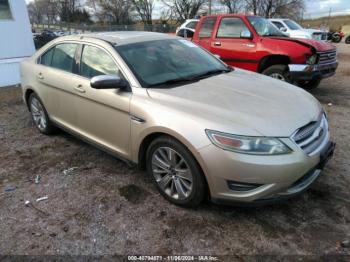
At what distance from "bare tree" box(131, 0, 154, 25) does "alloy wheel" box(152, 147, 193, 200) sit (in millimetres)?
58152

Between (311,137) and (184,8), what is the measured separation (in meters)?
51.4

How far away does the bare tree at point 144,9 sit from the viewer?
57.9 meters

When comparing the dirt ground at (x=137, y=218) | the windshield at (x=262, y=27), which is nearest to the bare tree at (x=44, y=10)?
the windshield at (x=262, y=27)

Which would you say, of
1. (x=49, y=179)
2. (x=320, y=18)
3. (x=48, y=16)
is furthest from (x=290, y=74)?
(x=320, y=18)

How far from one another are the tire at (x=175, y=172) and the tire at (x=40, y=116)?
7.73 feet

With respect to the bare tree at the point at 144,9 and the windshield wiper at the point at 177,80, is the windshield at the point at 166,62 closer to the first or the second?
the windshield wiper at the point at 177,80

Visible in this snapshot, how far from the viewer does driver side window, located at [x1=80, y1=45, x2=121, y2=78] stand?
3480 mm

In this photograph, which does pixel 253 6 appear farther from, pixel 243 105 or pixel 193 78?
pixel 243 105

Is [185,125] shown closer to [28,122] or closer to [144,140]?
[144,140]

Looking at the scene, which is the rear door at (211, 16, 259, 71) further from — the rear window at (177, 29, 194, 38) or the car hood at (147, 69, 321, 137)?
the car hood at (147, 69, 321, 137)

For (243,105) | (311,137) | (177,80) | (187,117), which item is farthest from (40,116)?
(311,137)

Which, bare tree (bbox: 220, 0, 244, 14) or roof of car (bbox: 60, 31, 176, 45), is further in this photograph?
bare tree (bbox: 220, 0, 244, 14)

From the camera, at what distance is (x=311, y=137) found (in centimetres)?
279

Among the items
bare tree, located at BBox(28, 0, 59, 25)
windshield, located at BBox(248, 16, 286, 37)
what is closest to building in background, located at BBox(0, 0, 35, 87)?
windshield, located at BBox(248, 16, 286, 37)
